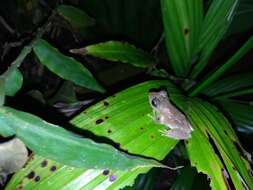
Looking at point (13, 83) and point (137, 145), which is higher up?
point (13, 83)

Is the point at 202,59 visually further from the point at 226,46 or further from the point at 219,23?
the point at 226,46

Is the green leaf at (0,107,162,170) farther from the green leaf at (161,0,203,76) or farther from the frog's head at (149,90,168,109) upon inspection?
A: the green leaf at (161,0,203,76)

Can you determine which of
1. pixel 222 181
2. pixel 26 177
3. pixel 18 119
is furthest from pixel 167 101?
pixel 18 119

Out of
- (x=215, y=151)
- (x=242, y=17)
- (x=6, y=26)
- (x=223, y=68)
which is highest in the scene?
(x=6, y=26)

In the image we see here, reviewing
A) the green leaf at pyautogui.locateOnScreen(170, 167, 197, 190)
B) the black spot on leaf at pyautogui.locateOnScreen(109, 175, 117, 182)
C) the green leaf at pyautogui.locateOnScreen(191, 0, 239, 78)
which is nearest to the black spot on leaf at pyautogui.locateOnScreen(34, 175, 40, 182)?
the black spot on leaf at pyautogui.locateOnScreen(109, 175, 117, 182)

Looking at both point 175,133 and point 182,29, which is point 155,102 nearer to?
point 175,133

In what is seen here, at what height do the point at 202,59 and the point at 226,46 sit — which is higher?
the point at 226,46

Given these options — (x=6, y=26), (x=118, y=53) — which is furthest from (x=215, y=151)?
(x=6, y=26)
